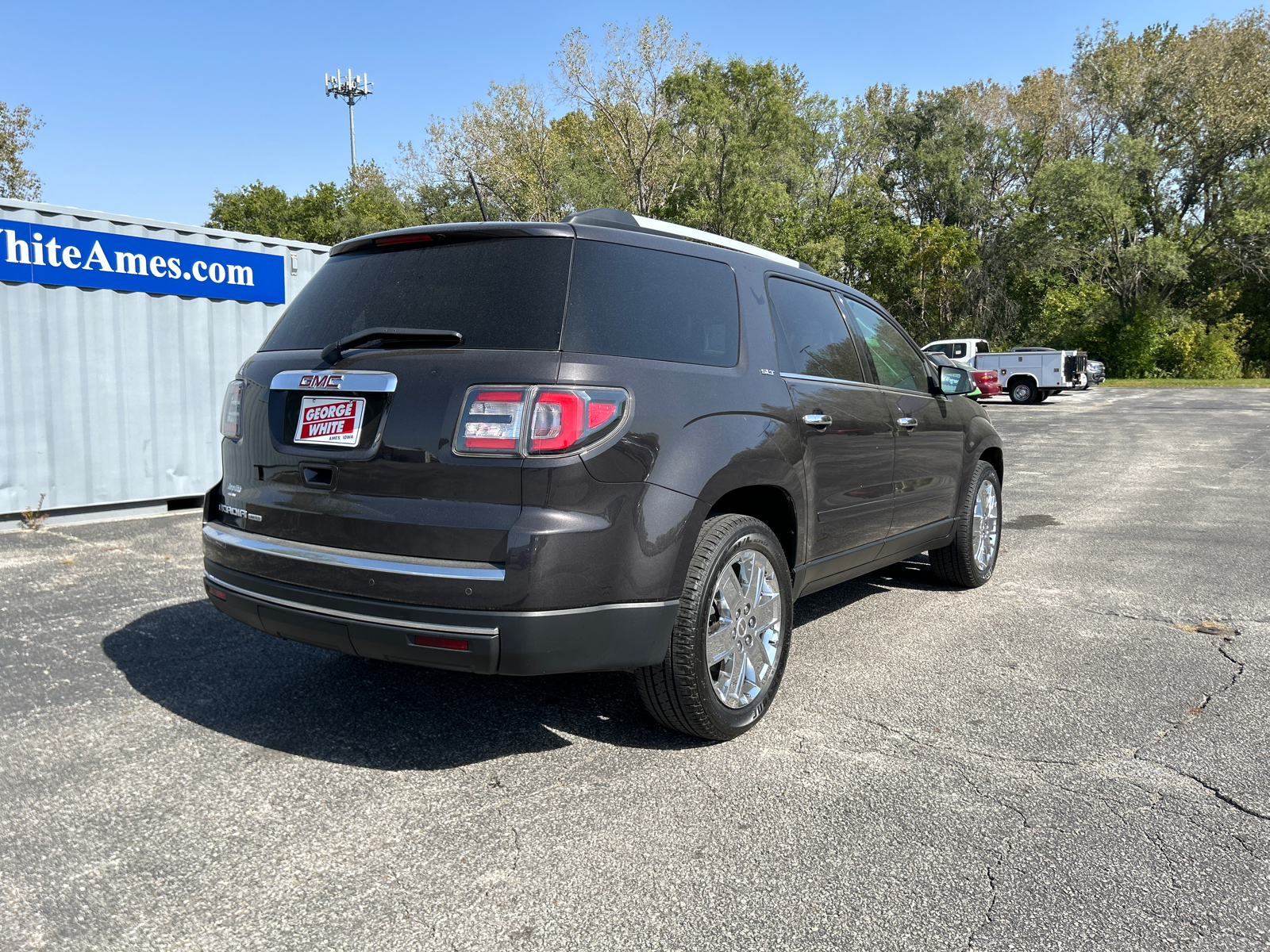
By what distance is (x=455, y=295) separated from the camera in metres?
3.16

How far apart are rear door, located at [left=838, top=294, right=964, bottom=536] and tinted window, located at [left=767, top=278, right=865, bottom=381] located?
8.9 inches

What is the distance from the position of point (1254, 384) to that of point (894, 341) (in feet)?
135

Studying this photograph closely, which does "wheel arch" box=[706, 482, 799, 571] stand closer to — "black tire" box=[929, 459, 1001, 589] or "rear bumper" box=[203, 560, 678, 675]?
"rear bumper" box=[203, 560, 678, 675]

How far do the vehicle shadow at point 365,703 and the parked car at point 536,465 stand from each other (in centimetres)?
50

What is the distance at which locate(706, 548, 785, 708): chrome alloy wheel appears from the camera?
11.1ft

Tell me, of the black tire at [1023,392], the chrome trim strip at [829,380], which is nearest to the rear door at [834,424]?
the chrome trim strip at [829,380]

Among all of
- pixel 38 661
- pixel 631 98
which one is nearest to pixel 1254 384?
pixel 631 98

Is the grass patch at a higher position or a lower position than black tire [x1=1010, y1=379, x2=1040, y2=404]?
higher

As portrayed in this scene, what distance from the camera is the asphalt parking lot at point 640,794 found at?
237 centimetres

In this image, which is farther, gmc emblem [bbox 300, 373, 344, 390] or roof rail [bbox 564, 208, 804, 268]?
roof rail [bbox 564, 208, 804, 268]

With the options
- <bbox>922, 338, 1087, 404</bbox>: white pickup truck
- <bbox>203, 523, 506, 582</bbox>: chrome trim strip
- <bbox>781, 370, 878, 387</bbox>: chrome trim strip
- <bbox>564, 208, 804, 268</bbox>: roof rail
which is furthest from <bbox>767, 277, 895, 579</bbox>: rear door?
<bbox>922, 338, 1087, 404</bbox>: white pickup truck

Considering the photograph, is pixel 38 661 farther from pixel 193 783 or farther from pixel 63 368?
pixel 63 368

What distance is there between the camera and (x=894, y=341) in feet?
17.2

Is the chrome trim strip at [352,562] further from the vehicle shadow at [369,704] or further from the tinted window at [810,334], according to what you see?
the tinted window at [810,334]
